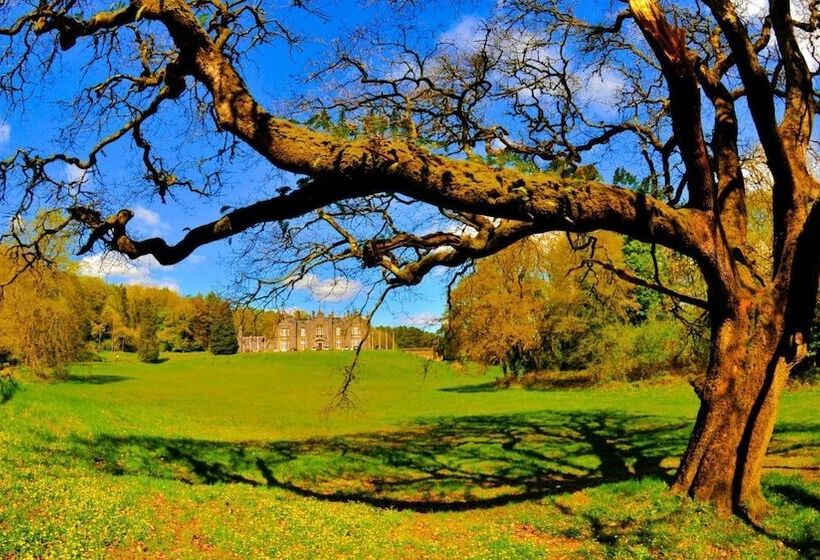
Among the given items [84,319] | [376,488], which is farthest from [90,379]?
[376,488]

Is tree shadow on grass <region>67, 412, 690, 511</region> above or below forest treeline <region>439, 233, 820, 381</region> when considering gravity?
below

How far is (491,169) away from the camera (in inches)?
296

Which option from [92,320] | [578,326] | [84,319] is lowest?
[578,326]

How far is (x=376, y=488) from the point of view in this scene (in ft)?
42.5

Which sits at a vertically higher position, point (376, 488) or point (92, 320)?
point (92, 320)

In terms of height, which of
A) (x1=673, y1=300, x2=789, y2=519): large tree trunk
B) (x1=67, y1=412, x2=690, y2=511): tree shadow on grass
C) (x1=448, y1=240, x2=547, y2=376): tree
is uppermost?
(x1=448, y1=240, x2=547, y2=376): tree

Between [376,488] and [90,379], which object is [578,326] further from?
[90,379]

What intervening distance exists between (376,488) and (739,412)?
7108 millimetres

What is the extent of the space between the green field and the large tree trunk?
0.39 m

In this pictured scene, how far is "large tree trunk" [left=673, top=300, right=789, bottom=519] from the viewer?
332 inches

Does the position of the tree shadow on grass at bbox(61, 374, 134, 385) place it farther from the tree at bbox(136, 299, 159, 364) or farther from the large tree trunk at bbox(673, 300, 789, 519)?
the large tree trunk at bbox(673, 300, 789, 519)

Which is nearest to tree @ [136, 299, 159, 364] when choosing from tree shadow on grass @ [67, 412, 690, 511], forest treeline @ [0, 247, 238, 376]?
forest treeline @ [0, 247, 238, 376]

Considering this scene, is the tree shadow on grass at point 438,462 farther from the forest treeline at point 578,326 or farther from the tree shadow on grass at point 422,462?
the forest treeline at point 578,326

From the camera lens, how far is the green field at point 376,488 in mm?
7605
